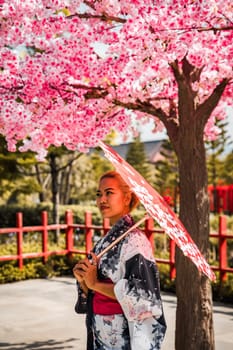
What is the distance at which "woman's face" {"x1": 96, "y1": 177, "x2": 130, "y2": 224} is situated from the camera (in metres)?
3.50

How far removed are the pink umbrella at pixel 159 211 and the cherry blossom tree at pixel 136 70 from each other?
2.57 metres

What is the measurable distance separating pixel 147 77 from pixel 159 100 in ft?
2.61

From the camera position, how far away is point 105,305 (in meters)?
3.44

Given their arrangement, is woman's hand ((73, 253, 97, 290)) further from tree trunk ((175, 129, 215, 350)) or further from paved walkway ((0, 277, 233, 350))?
paved walkway ((0, 277, 233, 350))

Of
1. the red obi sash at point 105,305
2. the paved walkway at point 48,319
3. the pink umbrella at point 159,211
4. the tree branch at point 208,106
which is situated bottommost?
the paved walkway at point 48,319

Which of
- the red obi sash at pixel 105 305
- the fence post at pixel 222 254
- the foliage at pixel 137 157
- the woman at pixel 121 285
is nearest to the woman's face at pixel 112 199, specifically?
the woman at pixel 121 285

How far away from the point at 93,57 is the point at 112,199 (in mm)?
3414

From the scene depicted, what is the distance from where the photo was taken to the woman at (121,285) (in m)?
3.27

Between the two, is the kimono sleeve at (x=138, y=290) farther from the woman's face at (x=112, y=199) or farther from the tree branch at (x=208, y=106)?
the tree branch at (x=208, y=106)

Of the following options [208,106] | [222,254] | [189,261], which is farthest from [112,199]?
[222,254]

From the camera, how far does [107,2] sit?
5.88 metres

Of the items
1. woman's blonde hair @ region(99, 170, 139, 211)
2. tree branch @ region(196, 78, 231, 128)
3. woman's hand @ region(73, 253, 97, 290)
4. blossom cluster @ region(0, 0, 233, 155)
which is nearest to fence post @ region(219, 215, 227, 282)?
blossom cluster @ region(0, 0, 233, 155)

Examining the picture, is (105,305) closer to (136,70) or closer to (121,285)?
(121,285)

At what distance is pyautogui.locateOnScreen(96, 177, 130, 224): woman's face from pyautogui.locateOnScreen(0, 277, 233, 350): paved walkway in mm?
3929
